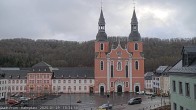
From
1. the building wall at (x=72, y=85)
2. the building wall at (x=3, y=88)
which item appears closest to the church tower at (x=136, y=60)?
the building wall at (x=72, y=85)

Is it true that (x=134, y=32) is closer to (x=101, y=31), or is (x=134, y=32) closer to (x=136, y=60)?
(x=136, y=60)

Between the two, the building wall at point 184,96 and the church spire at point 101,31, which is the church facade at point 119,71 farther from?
the building wall at point 184,96

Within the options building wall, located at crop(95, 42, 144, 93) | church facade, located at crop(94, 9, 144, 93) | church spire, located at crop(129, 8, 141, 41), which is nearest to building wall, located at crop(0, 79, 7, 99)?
church facade, located at crop(94, 9, 144, 93)

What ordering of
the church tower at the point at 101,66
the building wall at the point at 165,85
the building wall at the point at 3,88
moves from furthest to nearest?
the church tower at the point at 101,66, the building wall at the point at 3,88, the building wall at the point at 165,85

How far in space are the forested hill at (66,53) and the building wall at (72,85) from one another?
34.2 m

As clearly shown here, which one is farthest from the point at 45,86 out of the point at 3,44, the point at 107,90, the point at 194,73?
the point at 3,44

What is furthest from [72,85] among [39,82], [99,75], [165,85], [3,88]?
[165,85]

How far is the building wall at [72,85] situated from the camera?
74000 millimetres

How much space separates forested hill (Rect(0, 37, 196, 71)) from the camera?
110312mm

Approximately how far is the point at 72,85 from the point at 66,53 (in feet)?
188

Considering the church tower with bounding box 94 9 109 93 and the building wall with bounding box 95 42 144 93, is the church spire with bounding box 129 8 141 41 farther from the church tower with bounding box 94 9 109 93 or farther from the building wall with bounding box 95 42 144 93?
the church tower with bounding box 94 9 109 93

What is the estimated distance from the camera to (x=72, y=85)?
74375 mm

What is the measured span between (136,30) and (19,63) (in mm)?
50043

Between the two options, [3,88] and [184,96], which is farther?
[3,88]
